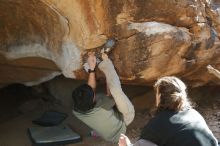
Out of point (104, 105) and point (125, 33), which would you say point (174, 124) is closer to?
point (104, 105)

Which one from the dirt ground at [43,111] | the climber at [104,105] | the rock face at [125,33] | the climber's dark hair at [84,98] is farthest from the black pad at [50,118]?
the climber's dark hair at [84,98]

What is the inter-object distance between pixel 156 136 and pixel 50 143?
89.5 inches

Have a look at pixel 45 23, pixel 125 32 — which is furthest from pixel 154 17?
pixel 45 23

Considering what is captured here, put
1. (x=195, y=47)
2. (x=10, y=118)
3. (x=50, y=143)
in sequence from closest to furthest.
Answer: (x=195, y=47), (x=50, y=143), (x=10, y=118)

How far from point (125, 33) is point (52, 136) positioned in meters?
1.41

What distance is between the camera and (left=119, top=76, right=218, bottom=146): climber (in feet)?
7.78

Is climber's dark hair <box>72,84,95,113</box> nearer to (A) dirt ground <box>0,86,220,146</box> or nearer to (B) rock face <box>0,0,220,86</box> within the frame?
(B) rock face <box>0,0,220,86</box>

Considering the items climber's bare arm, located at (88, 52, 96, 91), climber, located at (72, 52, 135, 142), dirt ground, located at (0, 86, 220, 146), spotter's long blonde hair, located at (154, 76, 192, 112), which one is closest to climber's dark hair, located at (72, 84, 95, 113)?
climber, located at (72, 52, 135, 142)

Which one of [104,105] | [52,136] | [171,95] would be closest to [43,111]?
[52,136]

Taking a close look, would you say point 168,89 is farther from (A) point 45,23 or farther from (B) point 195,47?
(A) point 45,23

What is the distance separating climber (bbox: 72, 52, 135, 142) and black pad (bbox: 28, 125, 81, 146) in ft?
2.41

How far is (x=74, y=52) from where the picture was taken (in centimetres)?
405

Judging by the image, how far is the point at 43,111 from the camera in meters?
5.22

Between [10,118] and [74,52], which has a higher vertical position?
[74,52]
